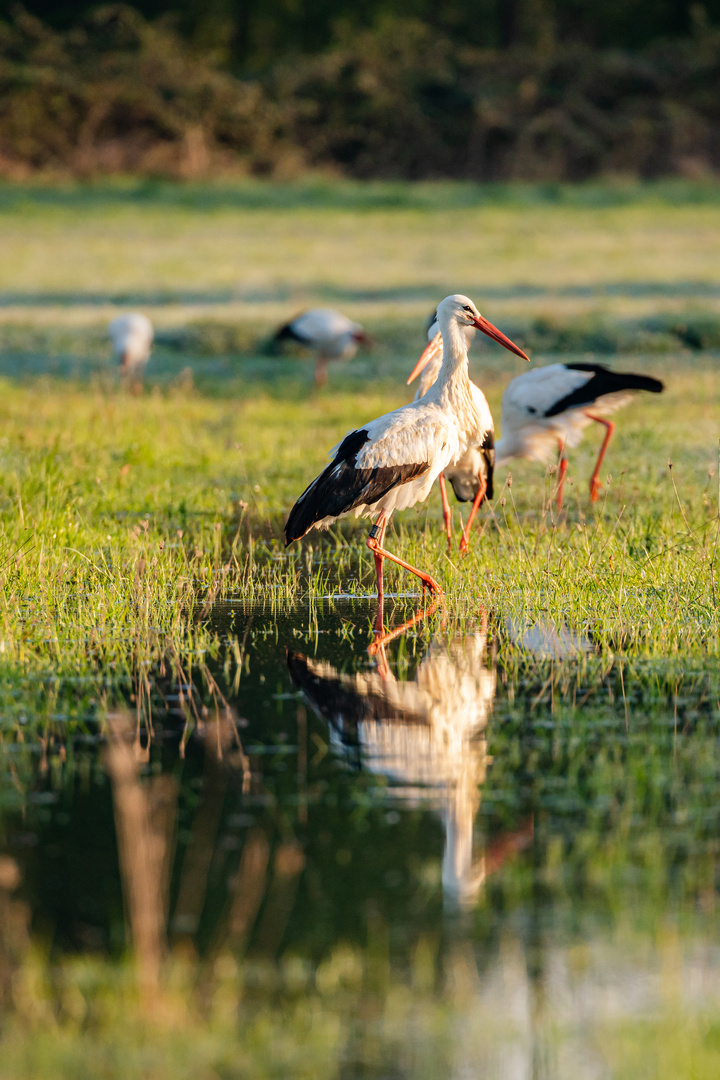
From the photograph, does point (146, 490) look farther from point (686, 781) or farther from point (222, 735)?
point (686, 781)

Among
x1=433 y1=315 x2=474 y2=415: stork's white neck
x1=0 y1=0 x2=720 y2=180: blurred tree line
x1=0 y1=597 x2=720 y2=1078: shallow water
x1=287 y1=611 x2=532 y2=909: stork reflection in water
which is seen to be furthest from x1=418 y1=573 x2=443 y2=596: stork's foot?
x1=0 y1=0 x2=720 y2=180: blurred tree line

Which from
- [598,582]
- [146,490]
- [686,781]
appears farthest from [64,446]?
[686,781]

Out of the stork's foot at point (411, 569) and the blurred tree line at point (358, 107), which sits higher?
the blurred tree line at point (358, 107)

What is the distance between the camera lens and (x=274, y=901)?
3.58m

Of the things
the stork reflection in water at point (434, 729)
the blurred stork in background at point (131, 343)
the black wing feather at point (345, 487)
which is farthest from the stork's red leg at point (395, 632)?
the blurred stork in background at point (131, 343)

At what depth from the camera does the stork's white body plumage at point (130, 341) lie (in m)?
16.5

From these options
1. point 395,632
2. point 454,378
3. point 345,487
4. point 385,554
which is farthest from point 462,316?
point 395,632

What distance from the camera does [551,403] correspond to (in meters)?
9.75

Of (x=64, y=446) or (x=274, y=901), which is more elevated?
(x=274, y=901)

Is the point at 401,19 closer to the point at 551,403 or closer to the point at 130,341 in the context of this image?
the point at 130,341

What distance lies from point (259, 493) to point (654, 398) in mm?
5895

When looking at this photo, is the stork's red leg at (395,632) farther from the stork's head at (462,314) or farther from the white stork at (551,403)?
the white stork at (551,403)

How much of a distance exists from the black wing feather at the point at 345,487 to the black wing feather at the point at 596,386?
2859 millimetres

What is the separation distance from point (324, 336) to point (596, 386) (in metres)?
7.48
